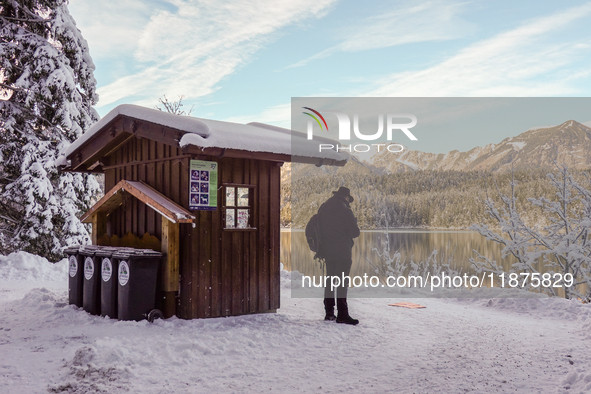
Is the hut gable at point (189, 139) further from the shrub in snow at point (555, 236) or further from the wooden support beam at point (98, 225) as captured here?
the shrub in snow at point (555, 236)

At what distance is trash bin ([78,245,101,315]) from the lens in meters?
8.34

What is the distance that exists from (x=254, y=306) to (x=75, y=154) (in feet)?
15.1

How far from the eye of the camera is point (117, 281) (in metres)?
7.84

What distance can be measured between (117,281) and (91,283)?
2.77ft

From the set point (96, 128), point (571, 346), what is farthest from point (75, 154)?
point (571, 346)

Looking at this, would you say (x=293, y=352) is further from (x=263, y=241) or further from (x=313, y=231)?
(x=263, y=241)

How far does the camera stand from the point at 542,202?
14.0m

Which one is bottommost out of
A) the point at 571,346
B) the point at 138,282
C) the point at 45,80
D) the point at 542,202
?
the point at 571,346

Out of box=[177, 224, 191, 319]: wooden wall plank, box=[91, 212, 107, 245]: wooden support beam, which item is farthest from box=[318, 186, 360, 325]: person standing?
box=[91, 212, 107, 245]: wooden support beam

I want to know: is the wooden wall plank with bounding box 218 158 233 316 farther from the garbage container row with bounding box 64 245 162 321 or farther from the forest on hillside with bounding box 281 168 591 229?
the forest on hillside with bounding box 281 168 591 229

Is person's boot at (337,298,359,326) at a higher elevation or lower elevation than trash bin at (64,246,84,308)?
lower

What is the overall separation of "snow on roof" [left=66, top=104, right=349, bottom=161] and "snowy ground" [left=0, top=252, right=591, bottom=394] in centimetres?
275

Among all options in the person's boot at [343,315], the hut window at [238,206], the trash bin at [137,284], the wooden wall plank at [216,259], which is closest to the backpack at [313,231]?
the person's boot at [343,315]

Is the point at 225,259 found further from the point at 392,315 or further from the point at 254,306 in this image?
the point at 392,315
